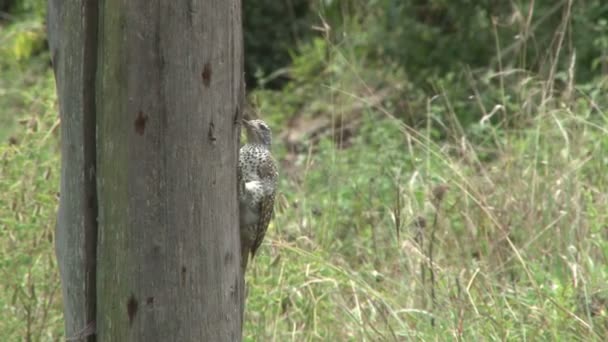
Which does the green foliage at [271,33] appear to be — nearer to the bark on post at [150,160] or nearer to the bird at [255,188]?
the bird at [255,188]

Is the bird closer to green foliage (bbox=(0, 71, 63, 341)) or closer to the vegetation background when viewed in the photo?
the vegetation background

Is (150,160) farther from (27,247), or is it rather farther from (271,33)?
(271,33)

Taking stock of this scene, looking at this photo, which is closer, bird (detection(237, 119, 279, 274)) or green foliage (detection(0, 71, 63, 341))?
bird (detection(237, 119, 279, 274))

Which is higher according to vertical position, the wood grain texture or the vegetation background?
the wood grain texture

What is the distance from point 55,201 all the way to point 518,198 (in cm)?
212

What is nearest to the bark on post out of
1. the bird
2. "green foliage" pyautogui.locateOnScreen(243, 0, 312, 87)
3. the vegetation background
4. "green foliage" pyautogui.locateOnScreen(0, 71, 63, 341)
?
the bird

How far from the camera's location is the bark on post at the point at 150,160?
2.65 metres

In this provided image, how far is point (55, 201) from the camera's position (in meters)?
4.30

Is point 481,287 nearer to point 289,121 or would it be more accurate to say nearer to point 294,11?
point 289,121

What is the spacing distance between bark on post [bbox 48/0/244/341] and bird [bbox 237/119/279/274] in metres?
0.33

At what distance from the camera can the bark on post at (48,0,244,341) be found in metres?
2.65

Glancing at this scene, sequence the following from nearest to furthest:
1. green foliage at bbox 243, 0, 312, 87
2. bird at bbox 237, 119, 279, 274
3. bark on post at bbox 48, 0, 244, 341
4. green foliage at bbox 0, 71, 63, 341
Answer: bark on post at bbox 48, 0, 244, 341
bird at bbox 237, 119, 279, 274
green foliage at bbox 0, 71, 63, 341
green foliage at bbox 243, 0, 312, 87

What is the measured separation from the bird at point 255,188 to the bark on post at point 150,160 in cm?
33

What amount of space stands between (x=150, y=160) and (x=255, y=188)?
31.7 inches
